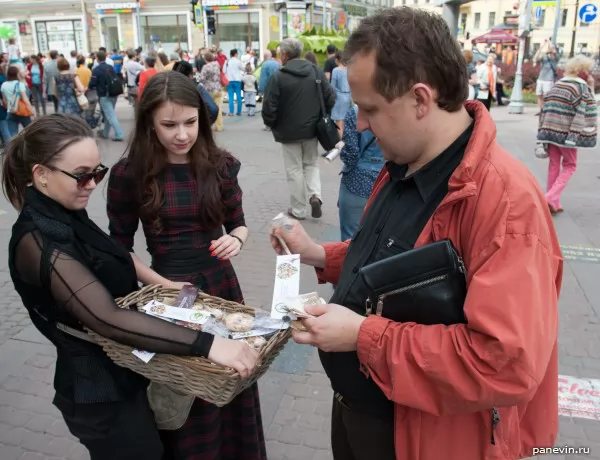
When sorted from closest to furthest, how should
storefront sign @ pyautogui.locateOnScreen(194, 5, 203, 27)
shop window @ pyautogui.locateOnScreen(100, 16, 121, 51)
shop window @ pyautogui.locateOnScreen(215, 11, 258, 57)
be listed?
1. storefront sign @ pyautogui.locateOnScreen(194, 5, 203, 27)
2. shop window @ pyautogui.locateOnScreen(215, 11, 258, 57)
3. shop window @ pyautogui.locateOnScreen(100, 16, 121, 51)

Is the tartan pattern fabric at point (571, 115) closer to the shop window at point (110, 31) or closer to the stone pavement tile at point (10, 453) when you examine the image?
the stone pavement tile at point (10, 453)

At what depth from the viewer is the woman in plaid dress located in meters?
2.46

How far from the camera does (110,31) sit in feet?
120

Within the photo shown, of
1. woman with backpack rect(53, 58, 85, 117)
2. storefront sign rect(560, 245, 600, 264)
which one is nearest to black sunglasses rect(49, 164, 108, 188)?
storefront sign rect(560, 245, 600, 264)

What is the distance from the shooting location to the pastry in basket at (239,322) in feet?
5.99

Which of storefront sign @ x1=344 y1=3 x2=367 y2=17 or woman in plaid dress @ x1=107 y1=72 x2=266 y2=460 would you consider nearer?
woman in plaid dress @ x1=107 y1=72 x2=266 y2=460

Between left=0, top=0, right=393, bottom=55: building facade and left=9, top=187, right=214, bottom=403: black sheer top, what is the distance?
1351 inches

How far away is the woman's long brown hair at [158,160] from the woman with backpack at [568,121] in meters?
5.47

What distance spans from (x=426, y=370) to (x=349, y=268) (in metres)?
0.48

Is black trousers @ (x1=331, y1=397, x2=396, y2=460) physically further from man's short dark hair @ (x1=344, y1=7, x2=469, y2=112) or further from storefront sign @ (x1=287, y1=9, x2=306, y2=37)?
storefront sign @ (x1=287, y1=9, x2=306, y2=37)

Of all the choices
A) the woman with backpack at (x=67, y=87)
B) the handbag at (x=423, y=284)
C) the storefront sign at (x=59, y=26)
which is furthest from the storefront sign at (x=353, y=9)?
the handbag at (x=423, y=284)

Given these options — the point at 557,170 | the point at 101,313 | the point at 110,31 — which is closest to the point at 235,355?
the point at 101,313

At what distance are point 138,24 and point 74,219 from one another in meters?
37.3

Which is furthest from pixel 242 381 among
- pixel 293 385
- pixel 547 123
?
pixel 547 123
